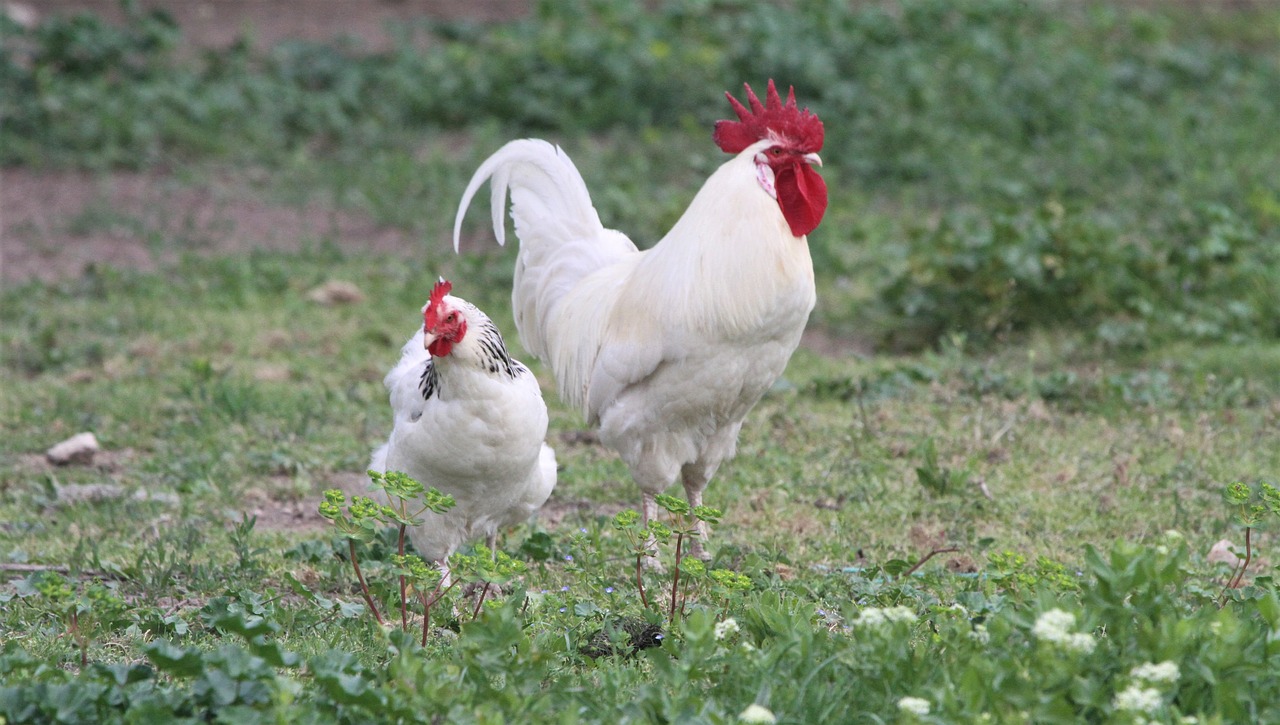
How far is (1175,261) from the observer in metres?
8.45

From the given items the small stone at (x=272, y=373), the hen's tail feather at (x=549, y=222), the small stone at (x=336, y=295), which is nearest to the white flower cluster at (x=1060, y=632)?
the hen's tail feather at (x=549, y=222)

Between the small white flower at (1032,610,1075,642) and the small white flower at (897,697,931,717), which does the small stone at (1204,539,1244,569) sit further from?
the small white flower at (897,697,931,717)

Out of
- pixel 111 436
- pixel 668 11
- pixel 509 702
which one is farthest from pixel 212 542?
pixel 668 11

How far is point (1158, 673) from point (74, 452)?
4.93 meters

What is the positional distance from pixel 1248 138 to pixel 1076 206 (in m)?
3.70

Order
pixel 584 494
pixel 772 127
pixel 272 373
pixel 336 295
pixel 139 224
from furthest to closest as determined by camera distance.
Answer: pixel 139 224, pixel 336 295, pixel 272 373, pixel 584 494, pixel 772 127

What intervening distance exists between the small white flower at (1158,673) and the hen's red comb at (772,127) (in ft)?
7.92

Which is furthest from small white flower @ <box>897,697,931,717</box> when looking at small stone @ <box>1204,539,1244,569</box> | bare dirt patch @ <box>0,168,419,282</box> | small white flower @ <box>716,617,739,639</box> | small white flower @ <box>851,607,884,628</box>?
bare dirt patch @ <box>0,168,419,282</box>

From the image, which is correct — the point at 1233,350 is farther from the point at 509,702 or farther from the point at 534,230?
the point at 509,702

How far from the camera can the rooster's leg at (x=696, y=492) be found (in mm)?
5332

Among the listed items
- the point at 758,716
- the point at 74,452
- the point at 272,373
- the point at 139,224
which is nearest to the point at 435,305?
the point at 758,716

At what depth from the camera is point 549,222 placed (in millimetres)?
5801

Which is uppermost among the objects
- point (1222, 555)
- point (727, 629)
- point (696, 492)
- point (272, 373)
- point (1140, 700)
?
point (1140, 700)

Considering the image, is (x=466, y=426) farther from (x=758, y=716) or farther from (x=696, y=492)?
(x=758, y=716)
